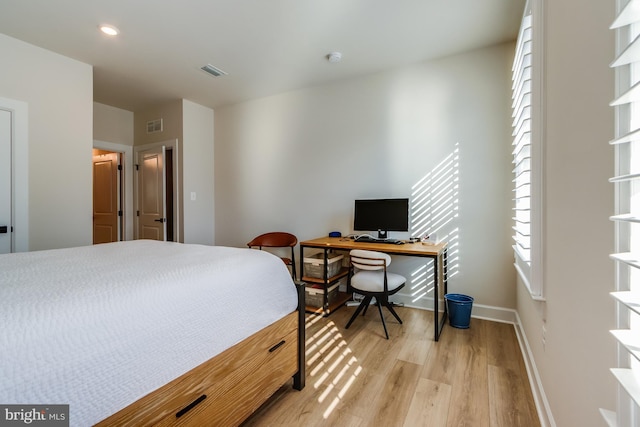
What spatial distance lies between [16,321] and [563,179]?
6.37ft

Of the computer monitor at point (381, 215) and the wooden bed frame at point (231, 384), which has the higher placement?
the computer monitor at point (381, 215)

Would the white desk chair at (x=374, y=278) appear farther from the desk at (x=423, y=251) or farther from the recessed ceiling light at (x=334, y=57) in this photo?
the recessed ceiling light at (x=334, y=57)

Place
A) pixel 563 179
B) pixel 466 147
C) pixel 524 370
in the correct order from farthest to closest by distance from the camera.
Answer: pixel 466 147 < pixel 524 370 < pixel 563 179

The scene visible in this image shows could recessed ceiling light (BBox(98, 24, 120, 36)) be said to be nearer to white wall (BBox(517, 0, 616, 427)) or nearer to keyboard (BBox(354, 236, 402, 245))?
keyboard (BBox(354, 236, 402, 245))

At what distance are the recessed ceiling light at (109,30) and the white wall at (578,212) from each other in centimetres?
331

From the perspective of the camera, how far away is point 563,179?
1.20m

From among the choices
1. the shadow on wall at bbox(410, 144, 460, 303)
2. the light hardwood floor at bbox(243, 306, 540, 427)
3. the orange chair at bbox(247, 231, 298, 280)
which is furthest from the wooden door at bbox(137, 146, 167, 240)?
the shadow on wall at bbox(410, 144, 460, 303)

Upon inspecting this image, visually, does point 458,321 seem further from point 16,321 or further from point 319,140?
point 16,321

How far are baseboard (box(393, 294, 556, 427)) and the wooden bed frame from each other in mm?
1286

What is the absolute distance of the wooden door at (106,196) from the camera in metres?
→ 4.67

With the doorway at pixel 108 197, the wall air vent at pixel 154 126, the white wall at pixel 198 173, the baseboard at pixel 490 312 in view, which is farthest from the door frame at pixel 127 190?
the baseboard at pixel 490 312

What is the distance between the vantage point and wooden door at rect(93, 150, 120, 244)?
184 inches

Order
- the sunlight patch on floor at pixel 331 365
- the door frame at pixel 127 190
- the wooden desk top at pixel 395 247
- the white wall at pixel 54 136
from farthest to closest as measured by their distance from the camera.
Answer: the door frame at pixel 127 190, the white wall at pixel 54 136, the wooden desk top at pixel 395 247, the sunlight patch on floor at pixel 331 365

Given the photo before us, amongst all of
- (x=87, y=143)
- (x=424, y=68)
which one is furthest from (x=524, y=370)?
(x=87, y=143)
